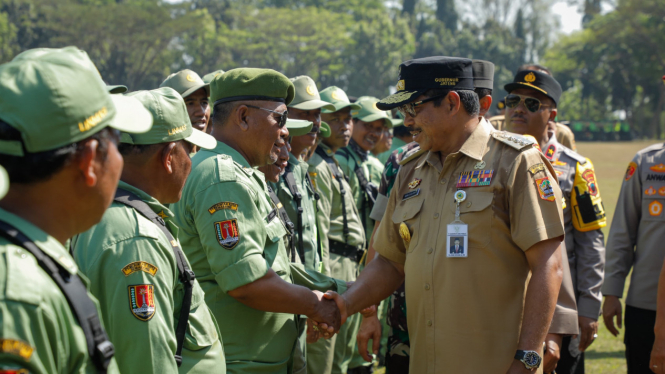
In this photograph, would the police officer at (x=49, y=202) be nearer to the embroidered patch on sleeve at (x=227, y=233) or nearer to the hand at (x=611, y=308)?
the embroidered patch on sleeve at (x=227, y=233)

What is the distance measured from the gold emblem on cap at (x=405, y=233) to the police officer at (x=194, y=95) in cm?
311

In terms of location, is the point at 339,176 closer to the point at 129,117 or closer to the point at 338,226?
the point at 338,226

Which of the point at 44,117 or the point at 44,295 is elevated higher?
the point at 44,117

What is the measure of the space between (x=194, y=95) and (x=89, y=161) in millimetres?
4474

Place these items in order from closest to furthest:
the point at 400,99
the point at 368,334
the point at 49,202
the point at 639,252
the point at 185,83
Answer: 1. the point at 49,202
2. the point at 400,99
3. the point at 368,334
4. the point at 639,252
5. the point at 185,83

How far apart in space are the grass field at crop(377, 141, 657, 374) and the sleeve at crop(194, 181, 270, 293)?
4213 mm

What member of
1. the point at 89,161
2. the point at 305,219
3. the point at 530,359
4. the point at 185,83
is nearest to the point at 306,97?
the point at 185,83

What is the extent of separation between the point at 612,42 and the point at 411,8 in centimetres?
2792

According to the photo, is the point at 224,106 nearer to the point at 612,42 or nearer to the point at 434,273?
the point at 434,273

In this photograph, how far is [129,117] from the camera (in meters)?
1.76

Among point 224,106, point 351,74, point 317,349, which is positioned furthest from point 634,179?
point 351,74

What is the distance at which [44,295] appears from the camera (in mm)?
1435

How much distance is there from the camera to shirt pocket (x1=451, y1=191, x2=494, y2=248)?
115 inches

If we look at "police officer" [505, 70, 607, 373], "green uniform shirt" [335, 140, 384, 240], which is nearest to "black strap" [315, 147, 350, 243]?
"green uniform shirt" [335, 140, 384, 240]
